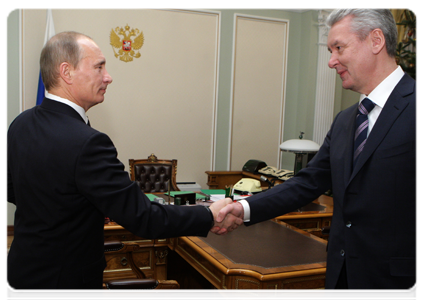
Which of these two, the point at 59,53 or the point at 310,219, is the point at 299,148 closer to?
the point at 310,219

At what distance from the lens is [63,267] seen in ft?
4.91

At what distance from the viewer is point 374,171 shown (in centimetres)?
143

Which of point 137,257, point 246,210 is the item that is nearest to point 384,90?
point 246,210

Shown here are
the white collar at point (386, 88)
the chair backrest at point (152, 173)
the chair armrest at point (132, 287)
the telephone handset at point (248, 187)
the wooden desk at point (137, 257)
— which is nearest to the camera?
the white collar at point (386, 88)

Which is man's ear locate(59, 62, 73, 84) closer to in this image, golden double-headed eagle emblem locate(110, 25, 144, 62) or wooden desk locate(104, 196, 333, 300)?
wooden desk locate(104, 196, 333, 300)

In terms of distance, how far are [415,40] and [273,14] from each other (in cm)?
223

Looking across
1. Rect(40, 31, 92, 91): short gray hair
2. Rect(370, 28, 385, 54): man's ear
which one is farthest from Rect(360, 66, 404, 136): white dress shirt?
Rect(40, 31, 92, 91): short gray hair

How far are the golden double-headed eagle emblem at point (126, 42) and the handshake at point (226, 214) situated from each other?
162 inches

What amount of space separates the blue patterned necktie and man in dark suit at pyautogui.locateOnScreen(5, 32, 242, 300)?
2.78 ft

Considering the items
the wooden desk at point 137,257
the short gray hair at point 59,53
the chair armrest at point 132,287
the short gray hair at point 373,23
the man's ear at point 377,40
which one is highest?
the short gray hair at point 373,23

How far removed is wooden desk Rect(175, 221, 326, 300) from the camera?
2.05 metres

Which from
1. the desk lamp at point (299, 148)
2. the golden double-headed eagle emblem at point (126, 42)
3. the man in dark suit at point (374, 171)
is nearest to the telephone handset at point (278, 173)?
the desk lamp at point (299, 148)

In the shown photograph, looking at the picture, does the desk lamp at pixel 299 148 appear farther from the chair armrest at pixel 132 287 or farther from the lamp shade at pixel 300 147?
the chair armrest at pixel 132 287

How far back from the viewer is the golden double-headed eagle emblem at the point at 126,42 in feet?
18.5
